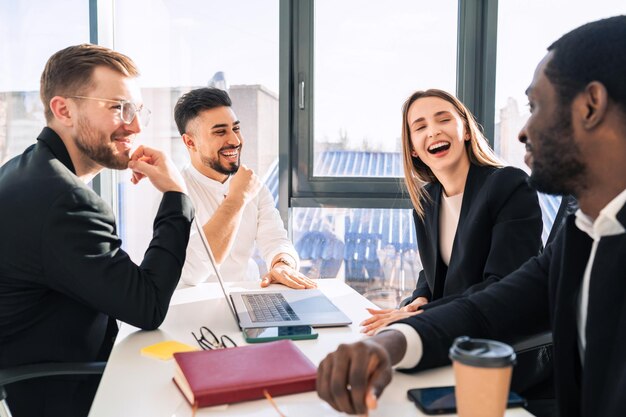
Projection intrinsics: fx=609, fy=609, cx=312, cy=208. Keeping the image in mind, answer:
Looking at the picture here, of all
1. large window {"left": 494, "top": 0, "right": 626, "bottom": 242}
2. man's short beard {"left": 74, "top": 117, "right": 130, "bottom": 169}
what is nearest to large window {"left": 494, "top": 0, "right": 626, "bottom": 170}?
large window {"left": 494, "top": 0, "right": 626, "bottom": 242}

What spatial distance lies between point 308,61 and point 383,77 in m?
0.45

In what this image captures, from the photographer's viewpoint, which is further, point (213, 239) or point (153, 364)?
point (213, 239)

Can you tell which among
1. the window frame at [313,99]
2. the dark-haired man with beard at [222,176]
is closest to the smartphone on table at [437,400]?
the dark-haired man with beard at [222,176]

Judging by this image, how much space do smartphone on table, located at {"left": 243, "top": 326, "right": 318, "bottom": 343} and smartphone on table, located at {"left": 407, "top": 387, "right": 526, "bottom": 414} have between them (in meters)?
0.41

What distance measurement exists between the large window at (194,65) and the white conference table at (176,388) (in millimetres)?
1791

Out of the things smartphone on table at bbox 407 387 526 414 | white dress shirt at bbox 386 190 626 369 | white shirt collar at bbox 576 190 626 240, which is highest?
white shirt collar at bbox 576 190 626 240

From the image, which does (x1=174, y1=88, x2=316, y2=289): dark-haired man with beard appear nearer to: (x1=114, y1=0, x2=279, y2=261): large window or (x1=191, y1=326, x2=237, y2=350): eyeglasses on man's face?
(x1=114, y1=0, x2=279, y2=261): large window

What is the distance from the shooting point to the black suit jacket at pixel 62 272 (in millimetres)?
1475

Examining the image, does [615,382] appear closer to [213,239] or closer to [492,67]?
[213,239]

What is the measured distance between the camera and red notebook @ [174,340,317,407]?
1.02 m

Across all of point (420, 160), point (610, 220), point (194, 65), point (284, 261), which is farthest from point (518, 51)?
point (610, 220)

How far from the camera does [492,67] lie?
11.3 ft

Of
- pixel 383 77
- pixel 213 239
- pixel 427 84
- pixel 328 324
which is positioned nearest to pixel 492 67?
pixel 427 84

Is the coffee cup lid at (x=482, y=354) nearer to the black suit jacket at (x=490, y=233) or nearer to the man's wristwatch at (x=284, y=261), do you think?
the black suit jacket at (x=490, y=233)
